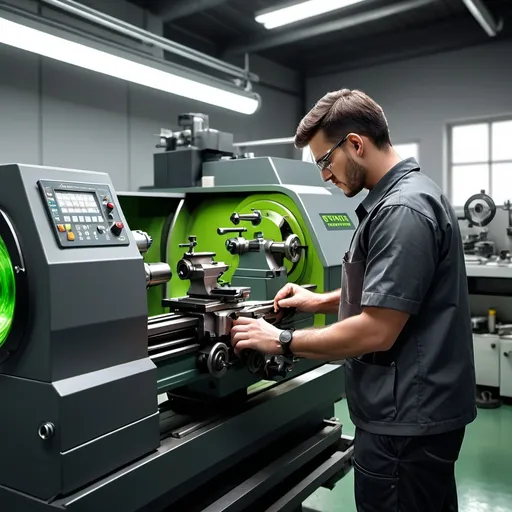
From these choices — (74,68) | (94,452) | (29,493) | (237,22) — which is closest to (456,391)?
(94,452)

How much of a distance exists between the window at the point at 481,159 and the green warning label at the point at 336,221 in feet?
12.9

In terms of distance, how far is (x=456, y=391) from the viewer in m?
1.03

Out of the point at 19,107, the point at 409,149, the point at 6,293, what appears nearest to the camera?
the point at 6,293

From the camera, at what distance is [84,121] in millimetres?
3834

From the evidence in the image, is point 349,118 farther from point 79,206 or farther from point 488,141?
point 488,141

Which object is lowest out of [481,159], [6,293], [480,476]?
[480,476]

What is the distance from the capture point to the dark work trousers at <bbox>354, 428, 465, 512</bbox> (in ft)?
3.35

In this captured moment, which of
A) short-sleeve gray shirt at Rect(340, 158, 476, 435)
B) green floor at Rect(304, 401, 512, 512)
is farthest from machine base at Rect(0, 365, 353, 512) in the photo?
green floor at Rect(304, 401, 512, 512)

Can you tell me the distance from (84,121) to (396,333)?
11.2 feet

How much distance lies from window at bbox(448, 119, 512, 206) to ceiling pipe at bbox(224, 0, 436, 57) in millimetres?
1564

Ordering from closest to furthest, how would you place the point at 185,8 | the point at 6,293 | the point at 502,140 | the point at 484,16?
the point at 6,293, the point at 185,8, the point at 484,16, the point at 502,140

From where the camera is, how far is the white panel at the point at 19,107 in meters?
3.29

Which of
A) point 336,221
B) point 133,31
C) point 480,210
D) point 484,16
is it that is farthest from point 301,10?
point 336,221

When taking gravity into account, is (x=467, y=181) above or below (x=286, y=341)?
above
